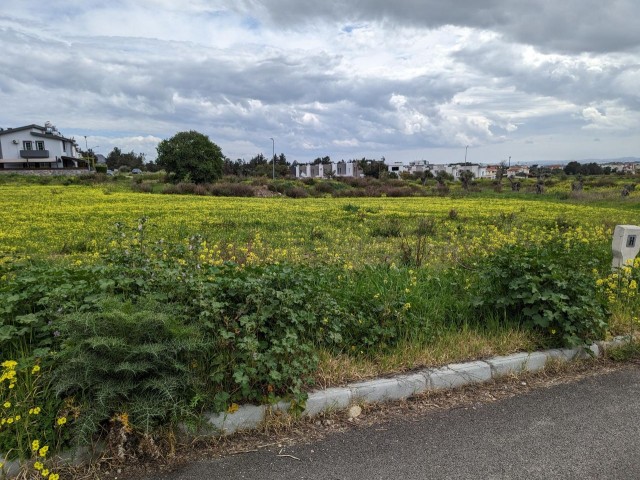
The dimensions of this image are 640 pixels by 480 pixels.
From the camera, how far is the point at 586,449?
→ 2773mm

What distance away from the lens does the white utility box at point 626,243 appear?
513 cm

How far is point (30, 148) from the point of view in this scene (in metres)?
72.1

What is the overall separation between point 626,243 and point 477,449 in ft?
12.1

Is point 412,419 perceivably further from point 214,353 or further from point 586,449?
point 214,353

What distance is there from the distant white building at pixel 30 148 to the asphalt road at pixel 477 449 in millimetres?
81990

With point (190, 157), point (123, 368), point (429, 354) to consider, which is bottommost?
point (429, 354)

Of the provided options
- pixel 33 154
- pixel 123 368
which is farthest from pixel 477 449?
pixel 33 154

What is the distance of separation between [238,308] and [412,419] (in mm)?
1443

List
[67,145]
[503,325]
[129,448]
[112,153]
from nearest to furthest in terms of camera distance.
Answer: [129,448], [503,325], [67,145], [112,153]

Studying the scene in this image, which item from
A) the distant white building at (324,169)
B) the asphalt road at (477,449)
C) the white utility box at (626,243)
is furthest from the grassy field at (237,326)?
the distant white building at (324,169)

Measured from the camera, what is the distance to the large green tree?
4588 centimetres

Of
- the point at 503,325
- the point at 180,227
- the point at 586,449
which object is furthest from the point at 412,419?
the point at 180,227

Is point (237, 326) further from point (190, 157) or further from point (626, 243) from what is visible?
point (190, 157)

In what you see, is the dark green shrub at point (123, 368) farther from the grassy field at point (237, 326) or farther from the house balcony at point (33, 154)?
the house balcony at point (33, 154)
